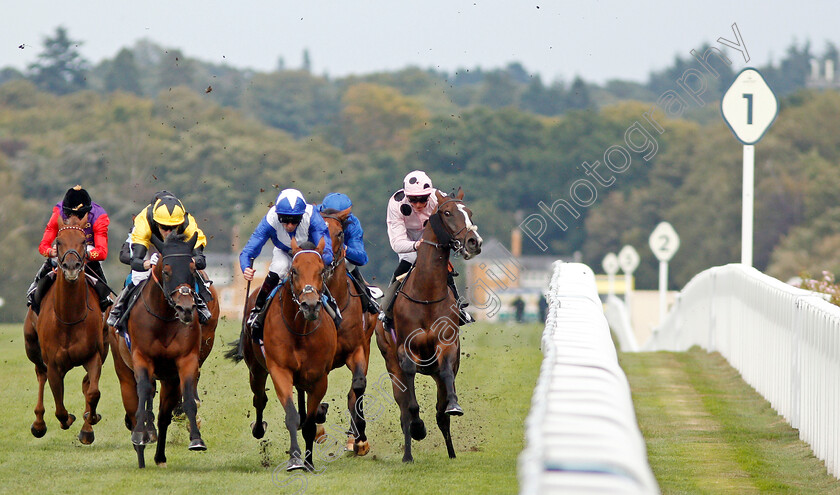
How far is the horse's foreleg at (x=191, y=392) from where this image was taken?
888 cm

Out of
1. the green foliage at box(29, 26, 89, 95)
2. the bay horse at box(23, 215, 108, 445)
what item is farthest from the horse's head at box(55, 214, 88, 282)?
the green foliage at box(29, 26, 89, 95)

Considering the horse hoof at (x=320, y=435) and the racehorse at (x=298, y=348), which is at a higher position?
the racehorse at (x=298, y=348)

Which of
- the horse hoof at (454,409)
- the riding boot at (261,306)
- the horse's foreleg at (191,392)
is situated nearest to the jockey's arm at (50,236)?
the horse's foreleg at (191,392)

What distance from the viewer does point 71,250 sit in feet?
32.1

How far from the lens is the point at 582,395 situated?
174 inches

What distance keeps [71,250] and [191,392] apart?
1.55m

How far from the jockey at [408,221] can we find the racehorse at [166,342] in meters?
1.49

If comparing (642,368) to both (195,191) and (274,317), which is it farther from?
(195,191)

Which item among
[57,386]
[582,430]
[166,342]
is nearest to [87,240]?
[57,386]

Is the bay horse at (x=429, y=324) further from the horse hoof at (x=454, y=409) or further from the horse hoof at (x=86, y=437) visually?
the horse hoof at (x=86, y=437)

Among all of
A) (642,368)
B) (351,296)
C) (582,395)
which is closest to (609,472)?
(582,395)

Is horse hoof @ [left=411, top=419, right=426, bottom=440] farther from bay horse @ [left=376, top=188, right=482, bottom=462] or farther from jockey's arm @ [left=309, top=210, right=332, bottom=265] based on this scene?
jockey's arm @ [left=309, top=210, right=332, bottom=265]

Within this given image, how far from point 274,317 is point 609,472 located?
5612mm

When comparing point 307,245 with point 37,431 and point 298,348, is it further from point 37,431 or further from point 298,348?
point 37,431
